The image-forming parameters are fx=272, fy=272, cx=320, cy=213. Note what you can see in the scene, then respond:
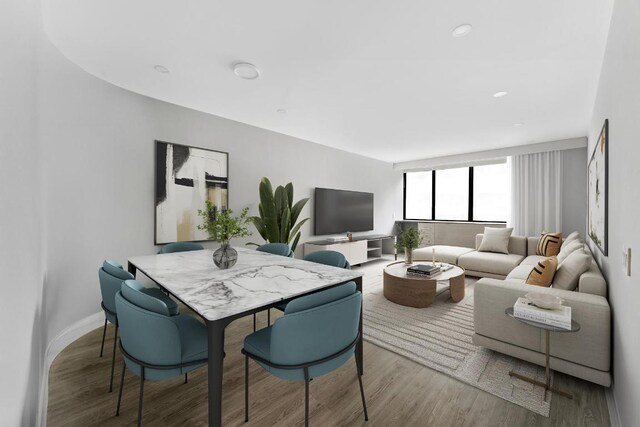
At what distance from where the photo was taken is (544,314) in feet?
5.56

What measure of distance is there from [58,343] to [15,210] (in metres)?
2.06

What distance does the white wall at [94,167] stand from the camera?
7.84 ft

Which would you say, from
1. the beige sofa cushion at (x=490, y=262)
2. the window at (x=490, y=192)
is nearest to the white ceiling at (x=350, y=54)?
the beige sofa cushion at (x=490, y=262)

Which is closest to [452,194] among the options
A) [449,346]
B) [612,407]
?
[449,346]

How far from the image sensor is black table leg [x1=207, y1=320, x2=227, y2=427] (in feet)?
3.79

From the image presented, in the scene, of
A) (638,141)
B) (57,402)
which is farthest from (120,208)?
(638,141)

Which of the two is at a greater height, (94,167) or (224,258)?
(94,167)

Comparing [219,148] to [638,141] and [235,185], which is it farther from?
[638,141]

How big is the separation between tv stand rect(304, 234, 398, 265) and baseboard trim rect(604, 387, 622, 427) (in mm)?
3544

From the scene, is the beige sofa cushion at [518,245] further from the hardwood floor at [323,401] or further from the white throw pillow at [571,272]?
the hardwood floor at [323,401]

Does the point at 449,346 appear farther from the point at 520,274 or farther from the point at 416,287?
the point at 520,274

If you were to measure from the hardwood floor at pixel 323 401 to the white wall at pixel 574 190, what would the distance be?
14.0ft

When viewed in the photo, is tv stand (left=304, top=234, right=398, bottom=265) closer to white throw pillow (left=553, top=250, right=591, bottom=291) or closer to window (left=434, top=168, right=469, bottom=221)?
window (left=434, top=168, right=469, bottom=221)

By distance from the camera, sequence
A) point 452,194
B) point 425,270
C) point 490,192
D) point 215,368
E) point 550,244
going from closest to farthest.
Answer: point 215,368 → point 425,270 → point 550,244 → point 490,192 → point 452,194
